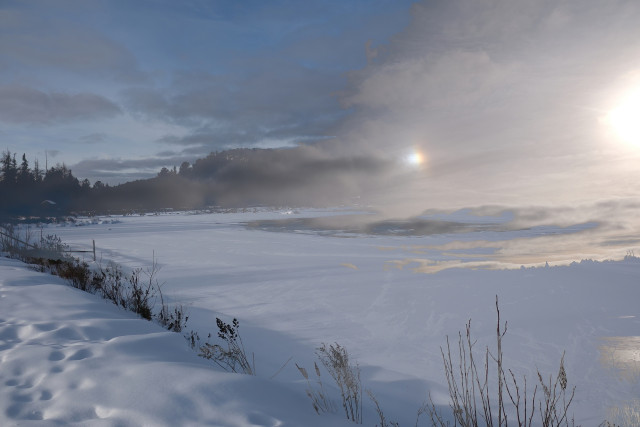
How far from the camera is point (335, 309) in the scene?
8.05 m

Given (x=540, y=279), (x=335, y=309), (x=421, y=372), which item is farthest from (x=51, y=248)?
(x=540, y=279)

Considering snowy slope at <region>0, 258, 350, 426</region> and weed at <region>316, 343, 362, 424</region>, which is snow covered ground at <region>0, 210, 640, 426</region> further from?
weed at <region>316, 343, 362, 424</region>

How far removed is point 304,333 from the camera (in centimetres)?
664

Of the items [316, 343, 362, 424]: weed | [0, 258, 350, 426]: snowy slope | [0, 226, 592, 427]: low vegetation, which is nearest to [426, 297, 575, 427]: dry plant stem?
[0, 226, 592, 427]: low vegetation

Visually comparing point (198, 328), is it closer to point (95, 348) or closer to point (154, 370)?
point (95, 348)

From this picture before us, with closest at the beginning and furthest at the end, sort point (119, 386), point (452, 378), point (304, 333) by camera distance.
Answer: point (119, 386)
point (452, 378)
point (304, 333)

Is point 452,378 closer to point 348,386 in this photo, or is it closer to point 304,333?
point 348,386

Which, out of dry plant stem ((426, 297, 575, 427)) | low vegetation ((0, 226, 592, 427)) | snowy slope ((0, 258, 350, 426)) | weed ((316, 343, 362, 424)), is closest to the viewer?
dry plant stem ((426, 297, 575, 427))

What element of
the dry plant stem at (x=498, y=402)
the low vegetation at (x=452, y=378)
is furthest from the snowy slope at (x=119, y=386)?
the dry plant stem at (x=498, y=402)

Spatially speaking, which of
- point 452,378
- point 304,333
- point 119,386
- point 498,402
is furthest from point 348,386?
point 304,333

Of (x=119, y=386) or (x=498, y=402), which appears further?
(x=498, y=402)

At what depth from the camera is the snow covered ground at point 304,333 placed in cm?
254

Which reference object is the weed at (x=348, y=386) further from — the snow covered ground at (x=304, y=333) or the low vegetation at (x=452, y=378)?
the snow covered ground at (x=304, y=333)

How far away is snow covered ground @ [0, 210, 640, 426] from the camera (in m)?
2.54
